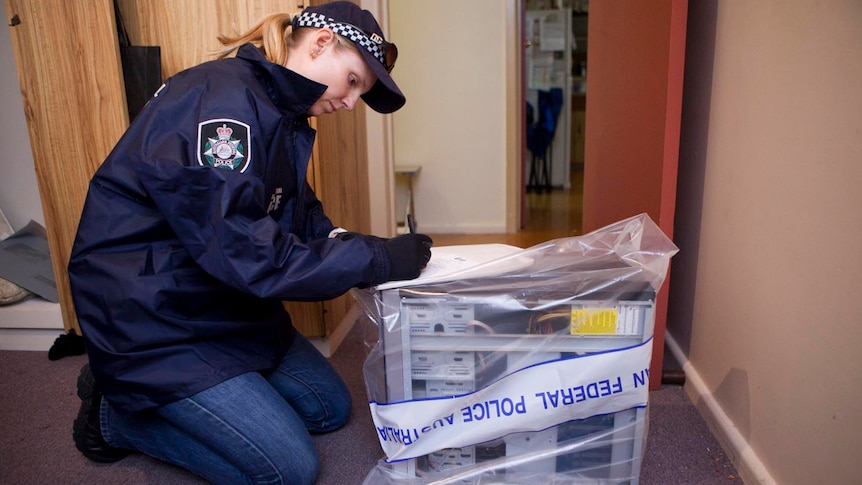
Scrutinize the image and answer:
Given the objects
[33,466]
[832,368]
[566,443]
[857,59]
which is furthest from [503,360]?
[33,466]

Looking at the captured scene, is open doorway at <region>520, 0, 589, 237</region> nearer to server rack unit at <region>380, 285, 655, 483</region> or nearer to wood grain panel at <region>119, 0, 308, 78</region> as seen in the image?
wood grain panel at <region>119, 0, 308, 78</region>

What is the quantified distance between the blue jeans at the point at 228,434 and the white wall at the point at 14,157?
143 cm

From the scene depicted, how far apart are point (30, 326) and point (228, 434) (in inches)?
49.8

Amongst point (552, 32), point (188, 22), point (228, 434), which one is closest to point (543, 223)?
point (552, 32)

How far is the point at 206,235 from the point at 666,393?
1.18m

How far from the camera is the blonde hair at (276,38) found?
1160 mm

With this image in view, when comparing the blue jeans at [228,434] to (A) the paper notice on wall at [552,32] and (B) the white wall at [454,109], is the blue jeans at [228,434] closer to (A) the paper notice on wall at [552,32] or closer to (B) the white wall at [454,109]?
(B) the white wall at [454,109]

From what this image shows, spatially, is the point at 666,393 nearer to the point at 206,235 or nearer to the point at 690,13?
the point at 690,13

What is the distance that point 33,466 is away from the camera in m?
1.41

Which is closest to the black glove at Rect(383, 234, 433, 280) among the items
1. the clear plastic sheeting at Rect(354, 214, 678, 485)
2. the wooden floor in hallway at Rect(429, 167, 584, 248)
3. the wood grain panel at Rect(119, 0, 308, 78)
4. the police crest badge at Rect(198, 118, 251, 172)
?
the clear plastic sheeting at Rect(354, 214, 678, 485)

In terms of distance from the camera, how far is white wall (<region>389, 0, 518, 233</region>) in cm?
338

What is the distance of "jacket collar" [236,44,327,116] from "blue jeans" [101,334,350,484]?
0.50 m

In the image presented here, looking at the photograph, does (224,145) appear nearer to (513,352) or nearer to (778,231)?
(513,352)

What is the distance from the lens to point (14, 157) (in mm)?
2398
